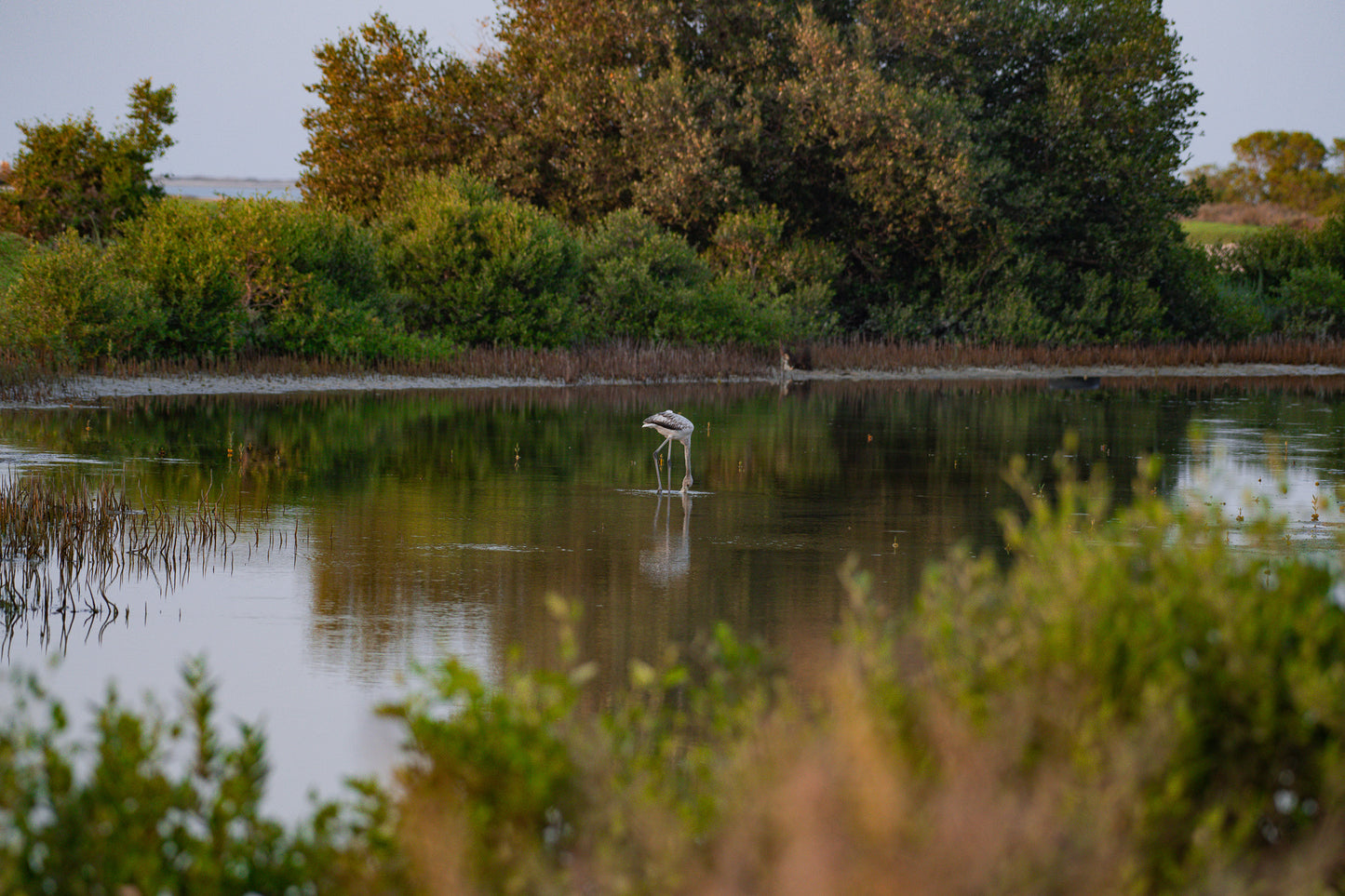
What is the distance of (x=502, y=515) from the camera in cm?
1366

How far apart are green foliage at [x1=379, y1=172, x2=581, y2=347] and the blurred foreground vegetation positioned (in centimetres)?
3092

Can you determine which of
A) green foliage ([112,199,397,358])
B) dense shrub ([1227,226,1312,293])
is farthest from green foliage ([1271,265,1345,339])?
green foliage ([112,199,397,358])

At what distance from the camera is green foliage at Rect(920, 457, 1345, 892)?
3744 millimetres

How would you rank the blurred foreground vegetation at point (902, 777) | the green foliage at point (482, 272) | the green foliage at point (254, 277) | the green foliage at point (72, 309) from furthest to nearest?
the green foliage at point (482, 272)
the green foliage at point (254, 277)
the green foliage at point (72, 309)
the blurred foreground vegetation at point (902, 777)

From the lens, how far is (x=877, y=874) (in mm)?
3152

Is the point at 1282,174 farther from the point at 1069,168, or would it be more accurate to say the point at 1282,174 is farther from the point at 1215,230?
the point at 1069,168

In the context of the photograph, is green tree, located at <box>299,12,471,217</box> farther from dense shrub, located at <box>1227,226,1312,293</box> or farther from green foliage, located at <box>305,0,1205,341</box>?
dense shrub, located at <box>1227,226,1312,293</box>

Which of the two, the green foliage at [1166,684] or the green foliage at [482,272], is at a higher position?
the green foliage at [482,272]

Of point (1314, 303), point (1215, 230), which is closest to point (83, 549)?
point (1314, 303)

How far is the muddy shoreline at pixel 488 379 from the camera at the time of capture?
26.7m

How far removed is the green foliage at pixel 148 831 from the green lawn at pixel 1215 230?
81373mm

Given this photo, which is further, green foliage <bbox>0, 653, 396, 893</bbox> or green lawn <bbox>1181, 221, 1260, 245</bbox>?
green lawn <bbox>1181, 221, 1260, 245</bbox>

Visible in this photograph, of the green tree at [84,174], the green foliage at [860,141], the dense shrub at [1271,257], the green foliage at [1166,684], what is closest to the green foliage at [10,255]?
the green tree at [84,174]

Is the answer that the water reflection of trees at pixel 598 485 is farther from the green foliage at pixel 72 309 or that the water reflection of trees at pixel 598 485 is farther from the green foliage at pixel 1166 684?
the green foliage at pixel 1166 684
